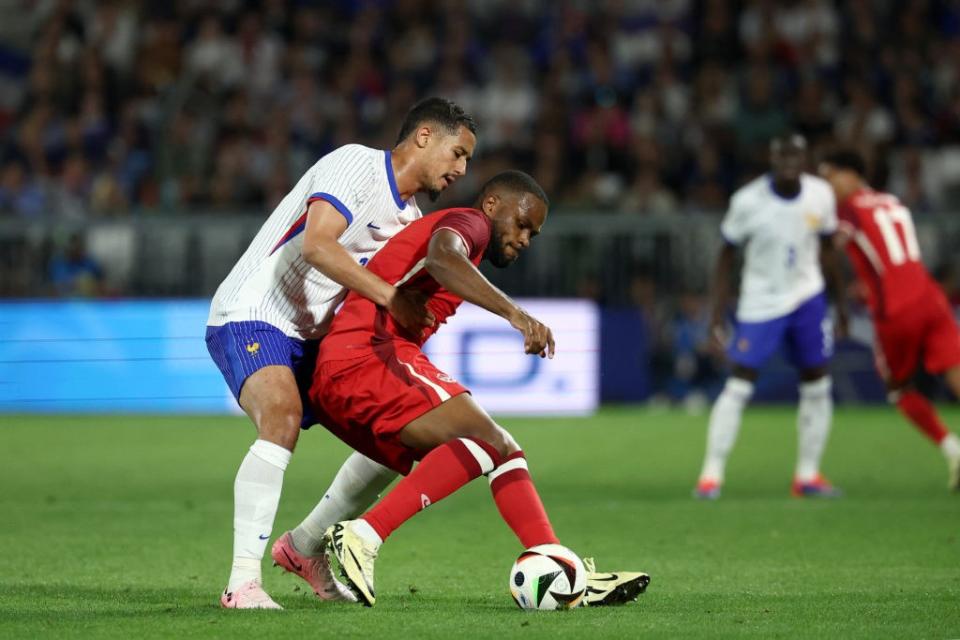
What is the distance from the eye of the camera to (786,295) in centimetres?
1033

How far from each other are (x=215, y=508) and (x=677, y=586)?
12.9 ft

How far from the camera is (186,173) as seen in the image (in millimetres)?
19062

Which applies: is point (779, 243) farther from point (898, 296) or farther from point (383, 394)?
point (383, 394)

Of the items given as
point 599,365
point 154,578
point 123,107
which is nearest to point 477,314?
point 599,365

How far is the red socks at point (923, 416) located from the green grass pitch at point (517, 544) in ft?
1.28

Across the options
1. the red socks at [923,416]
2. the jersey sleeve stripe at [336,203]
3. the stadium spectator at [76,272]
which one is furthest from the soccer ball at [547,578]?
the stadium spectator at [76,272]

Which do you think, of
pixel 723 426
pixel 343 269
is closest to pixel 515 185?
pixel 343 269

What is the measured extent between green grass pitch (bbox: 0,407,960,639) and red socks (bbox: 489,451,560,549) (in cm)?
29

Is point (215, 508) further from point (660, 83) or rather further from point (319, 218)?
point (660, 83)

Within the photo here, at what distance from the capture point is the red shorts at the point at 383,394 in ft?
18.1

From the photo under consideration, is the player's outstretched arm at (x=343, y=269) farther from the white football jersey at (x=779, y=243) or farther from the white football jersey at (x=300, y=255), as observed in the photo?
the white football jersey at (x=779, y=243)

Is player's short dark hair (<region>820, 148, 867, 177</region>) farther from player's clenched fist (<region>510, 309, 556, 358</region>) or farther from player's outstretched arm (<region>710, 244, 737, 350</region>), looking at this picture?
player's clenched fist (<region>510, 309, 556, 358</region>)

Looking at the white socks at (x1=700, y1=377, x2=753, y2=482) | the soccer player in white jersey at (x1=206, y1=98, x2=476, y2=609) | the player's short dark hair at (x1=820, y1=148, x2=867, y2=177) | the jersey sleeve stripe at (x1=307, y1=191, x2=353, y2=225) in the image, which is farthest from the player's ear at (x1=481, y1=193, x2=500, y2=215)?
the player's short dark hair at (x1=820, y1=148, x2=867, y2=177)

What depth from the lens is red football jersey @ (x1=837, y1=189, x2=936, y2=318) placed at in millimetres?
10727
